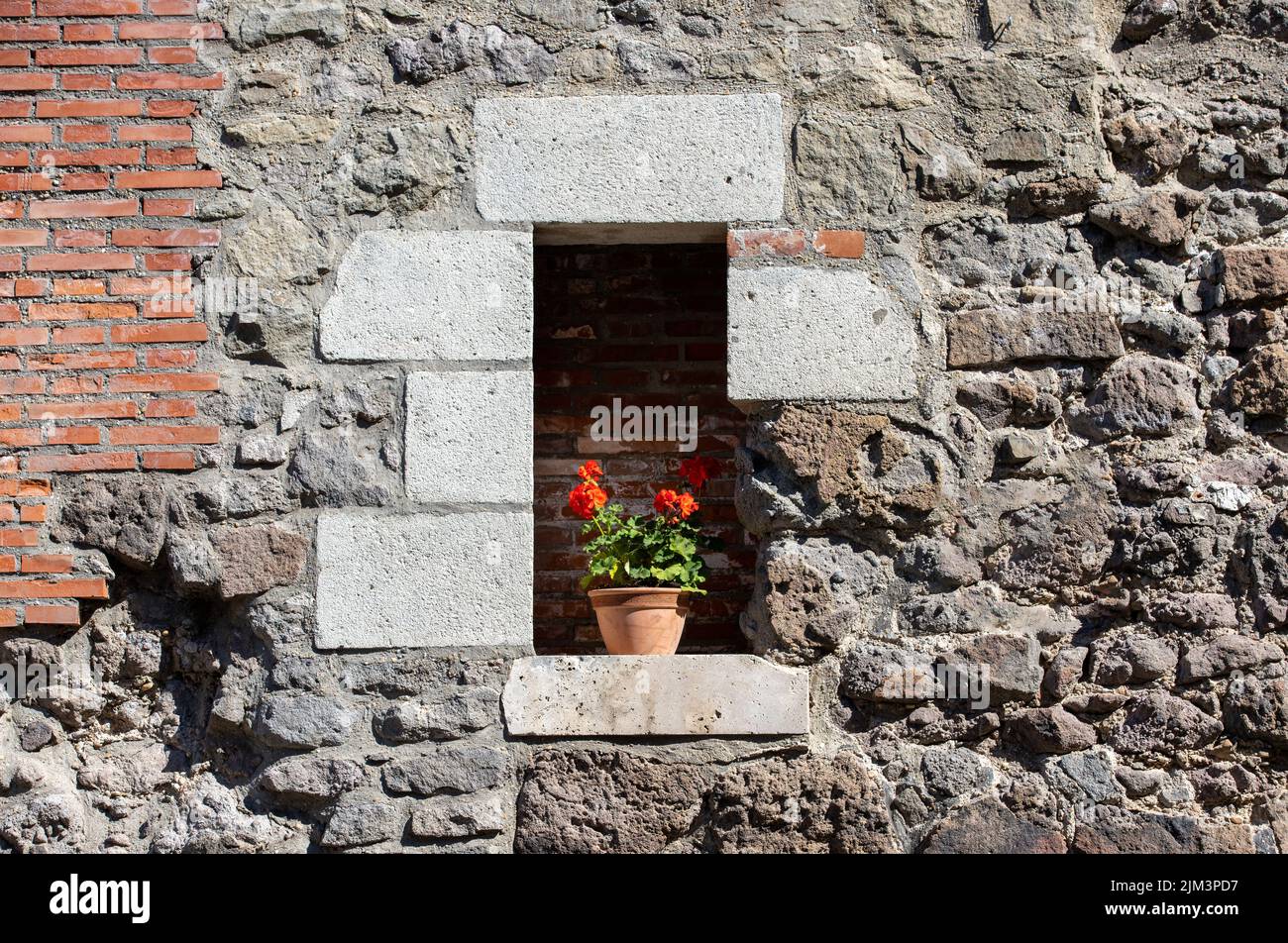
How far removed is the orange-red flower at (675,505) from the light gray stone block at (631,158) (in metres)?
0.67

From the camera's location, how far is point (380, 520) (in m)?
3.20

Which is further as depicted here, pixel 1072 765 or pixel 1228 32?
pixel 1228 32

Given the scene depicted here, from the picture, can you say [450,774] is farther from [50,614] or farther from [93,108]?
[93,108]

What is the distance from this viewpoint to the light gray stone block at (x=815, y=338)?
3230mm

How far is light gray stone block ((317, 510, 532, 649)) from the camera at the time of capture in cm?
316

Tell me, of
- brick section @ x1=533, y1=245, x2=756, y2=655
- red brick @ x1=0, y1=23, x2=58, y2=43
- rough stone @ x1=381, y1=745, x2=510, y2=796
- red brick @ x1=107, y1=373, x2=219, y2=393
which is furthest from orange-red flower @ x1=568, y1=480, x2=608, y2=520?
red brick @ x1=0, y1=23, x2=58, y2=43

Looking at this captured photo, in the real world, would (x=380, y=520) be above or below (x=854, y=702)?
above

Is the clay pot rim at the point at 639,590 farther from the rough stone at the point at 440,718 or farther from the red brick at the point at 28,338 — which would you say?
the red brick at the point at 28,338

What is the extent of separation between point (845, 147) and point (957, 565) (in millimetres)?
1043

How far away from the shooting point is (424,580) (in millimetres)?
3182

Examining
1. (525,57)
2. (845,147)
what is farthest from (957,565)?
(525,57)

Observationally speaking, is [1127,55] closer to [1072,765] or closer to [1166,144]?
[1166,144]

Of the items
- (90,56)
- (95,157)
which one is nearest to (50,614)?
(95,157)

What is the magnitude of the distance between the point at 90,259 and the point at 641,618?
5.18 feet
